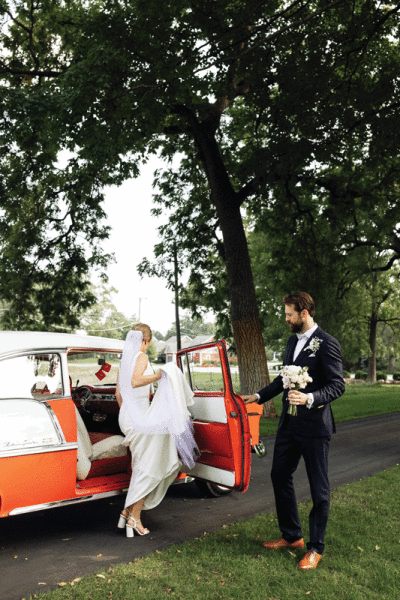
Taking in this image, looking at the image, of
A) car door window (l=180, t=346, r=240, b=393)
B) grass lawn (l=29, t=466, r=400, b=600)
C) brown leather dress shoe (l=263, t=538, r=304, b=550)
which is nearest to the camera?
grass lawn (l=29, t=466, r=400, b=600)

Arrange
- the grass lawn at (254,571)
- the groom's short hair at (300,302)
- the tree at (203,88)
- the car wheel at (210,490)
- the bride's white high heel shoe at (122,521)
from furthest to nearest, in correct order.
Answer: the tree at (203,88) → the car wheel at (210,490) → the bride's white high heel shoe at (122,521) → the groom's short hair at (300,302) → the grass lawn at (254,571)

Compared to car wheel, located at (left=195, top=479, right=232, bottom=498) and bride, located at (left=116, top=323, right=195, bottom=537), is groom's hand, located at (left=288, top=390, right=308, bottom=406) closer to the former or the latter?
bride, located at (left=116, top=323, right=195, bottom=537)

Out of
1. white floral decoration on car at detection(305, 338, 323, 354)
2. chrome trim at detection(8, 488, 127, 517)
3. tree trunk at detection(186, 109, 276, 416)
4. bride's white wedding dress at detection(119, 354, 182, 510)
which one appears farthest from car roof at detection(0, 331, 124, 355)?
tree trunk at detection(186, 109, 276, 416)

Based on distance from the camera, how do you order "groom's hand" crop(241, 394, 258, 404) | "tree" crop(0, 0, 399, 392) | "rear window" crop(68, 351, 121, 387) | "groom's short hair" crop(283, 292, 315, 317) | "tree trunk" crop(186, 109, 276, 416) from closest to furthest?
1. "groom's short hair" crop(283, 292, 315, 317)
2. "groom's hand" crop(241, 394, 258, 404)
3. "rear window" crop(68, 351, 121, 387)
4. "tree" crop(0, 0, 399, 392)
5. "tree trunk" crop(186, 109, 276, 416)

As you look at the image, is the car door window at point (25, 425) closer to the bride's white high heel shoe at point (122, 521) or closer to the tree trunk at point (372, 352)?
the bride's white high heel shoe at point (122, 521)

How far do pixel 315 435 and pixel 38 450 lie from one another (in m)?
2.50

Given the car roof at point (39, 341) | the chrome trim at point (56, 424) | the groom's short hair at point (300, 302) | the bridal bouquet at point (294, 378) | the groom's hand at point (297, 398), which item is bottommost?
the chrome trim at point (56, 424)

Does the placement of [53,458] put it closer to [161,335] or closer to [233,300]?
[233,300]

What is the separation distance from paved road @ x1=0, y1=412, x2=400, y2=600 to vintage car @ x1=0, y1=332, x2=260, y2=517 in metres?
0.42

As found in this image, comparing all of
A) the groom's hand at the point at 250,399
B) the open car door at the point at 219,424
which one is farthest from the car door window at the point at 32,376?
the groom's hand at the point at 250,399

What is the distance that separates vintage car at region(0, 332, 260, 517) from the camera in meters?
4.66

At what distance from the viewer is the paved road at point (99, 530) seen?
430 centimetres

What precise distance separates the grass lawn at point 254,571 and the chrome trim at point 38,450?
1140 mm

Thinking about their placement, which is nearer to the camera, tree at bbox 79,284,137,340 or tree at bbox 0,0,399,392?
tree at bbox 0,0,399,392
